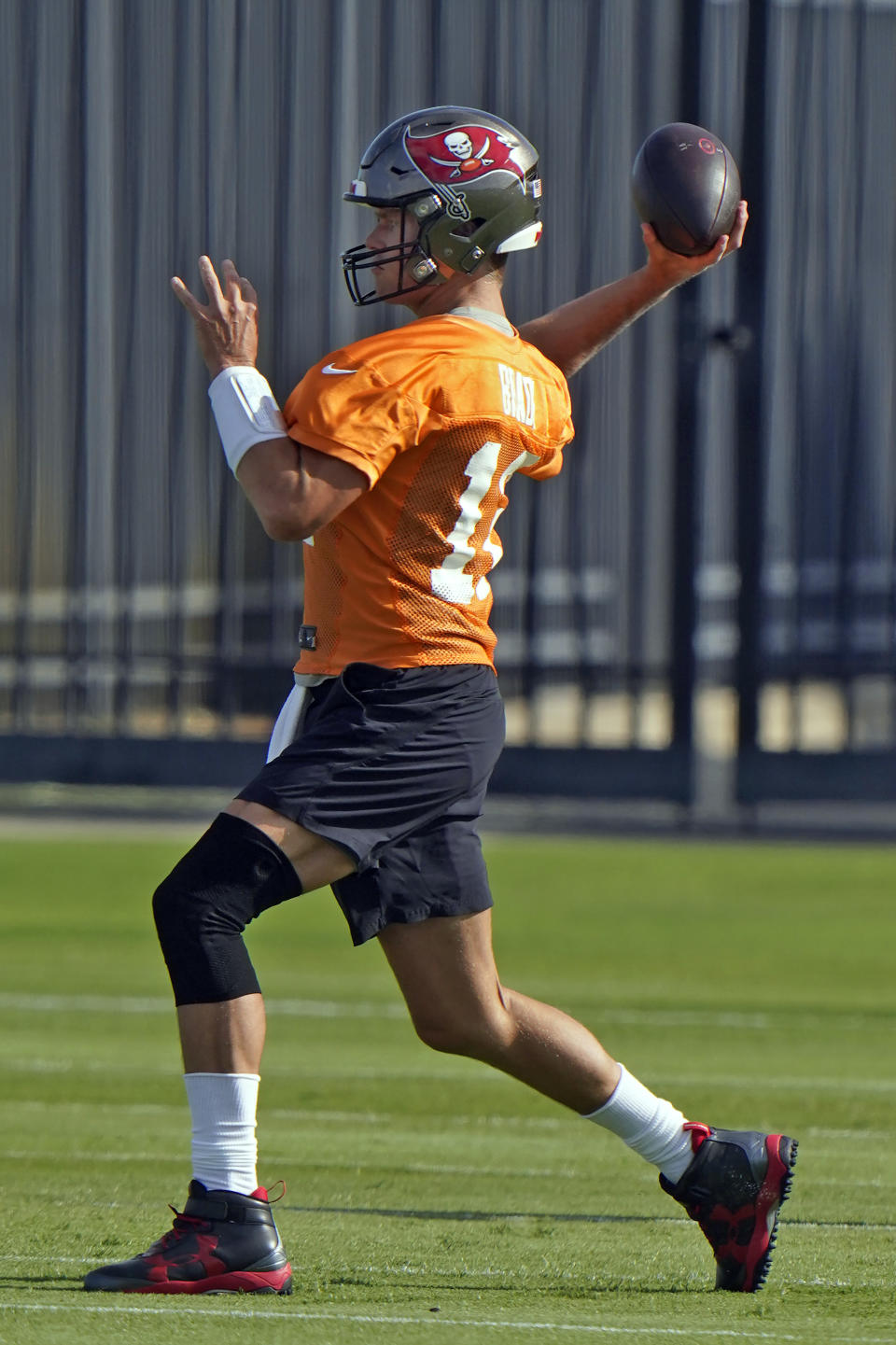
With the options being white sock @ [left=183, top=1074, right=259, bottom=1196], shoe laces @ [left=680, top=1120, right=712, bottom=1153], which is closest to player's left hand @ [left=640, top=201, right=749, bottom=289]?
shoe laces @ [left=680, top=1120, right=712, bottom=1153]

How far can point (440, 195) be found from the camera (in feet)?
13.3

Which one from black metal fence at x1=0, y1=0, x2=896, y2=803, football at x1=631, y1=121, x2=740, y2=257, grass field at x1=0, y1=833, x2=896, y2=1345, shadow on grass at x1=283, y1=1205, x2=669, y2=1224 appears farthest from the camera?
black metal fence at x1=0, y1=0, x2=896, y2=803

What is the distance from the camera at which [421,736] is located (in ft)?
12.7

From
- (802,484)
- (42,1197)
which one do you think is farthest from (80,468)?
(42,1197)

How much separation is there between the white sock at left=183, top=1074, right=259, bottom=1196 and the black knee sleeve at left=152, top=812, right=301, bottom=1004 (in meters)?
0.14

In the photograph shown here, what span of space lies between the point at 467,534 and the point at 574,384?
8878 mm

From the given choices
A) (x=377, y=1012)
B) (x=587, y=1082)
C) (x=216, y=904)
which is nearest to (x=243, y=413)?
(x=216, y=904)

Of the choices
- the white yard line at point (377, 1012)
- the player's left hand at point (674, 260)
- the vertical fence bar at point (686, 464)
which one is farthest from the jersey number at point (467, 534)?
the vertical fence bar at point (686, 464)

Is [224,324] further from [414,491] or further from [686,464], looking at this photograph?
[686,464]

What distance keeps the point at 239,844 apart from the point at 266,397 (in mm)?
746

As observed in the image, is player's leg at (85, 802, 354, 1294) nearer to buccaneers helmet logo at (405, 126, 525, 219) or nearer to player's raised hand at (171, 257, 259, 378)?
player's raised hand at (171, 257, 259, 378)

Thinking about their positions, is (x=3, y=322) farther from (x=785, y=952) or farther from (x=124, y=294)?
(x=785, y=952)

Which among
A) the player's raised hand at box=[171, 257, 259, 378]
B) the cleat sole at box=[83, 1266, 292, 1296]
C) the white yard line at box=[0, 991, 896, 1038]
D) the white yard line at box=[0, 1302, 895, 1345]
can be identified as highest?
the player's raised hand at box=[171, 257, 259, 378]

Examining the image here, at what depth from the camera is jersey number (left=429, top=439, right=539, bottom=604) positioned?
3.93m
